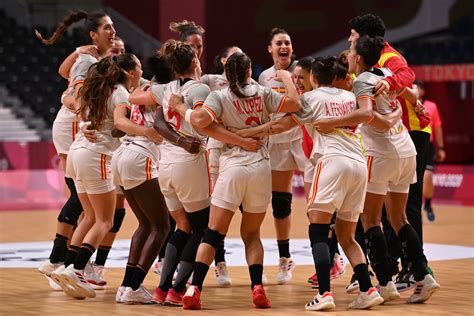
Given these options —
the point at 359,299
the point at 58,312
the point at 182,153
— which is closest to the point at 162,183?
the point at 182,153

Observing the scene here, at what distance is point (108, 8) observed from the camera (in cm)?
2347

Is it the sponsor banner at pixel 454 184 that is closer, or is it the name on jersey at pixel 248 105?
the name on jersey at pixel 248 105

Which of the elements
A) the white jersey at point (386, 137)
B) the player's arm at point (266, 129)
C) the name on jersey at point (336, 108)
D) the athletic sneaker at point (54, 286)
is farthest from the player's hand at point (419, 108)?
the athletic sneaker at point (54, 286)

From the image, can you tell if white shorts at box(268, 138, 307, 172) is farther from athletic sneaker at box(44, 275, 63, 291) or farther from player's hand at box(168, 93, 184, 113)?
athletic sneaker at box(44, 275, 63, 291)

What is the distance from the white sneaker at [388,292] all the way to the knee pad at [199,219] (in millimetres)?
1429

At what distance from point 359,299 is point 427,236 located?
5.66 m

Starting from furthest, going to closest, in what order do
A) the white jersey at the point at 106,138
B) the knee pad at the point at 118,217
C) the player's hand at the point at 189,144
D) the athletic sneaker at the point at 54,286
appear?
1. the knee pad at the point at 118,217
2. the athletic sneaker at the point at 54,286
3. the white jersey at the point at 106,138
4. the player's hand at the point at 189,144

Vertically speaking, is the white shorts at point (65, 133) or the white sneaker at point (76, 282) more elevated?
the white shorts at point (65, 133)

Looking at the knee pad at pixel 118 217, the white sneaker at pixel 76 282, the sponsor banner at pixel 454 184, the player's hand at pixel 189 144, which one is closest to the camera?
the player's hand at pixel 189 144

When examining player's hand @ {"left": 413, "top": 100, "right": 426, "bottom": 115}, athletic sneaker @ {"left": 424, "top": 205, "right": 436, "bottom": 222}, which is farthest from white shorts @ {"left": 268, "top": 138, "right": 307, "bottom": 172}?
athletic sneaker @ {"left": 424, "top": 205, "right": 436, "bottom": 222}

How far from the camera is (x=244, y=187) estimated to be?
24.0 feet

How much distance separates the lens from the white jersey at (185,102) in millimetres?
7531

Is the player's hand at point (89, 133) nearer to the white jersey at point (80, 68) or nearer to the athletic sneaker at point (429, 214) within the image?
the white jersey at point (80, 68)

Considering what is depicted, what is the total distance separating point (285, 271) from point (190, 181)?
1834 millimetres
